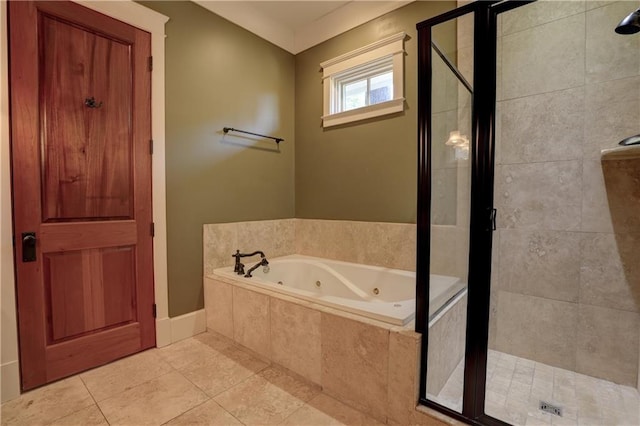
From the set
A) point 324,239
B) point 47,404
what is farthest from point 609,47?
point 47,404

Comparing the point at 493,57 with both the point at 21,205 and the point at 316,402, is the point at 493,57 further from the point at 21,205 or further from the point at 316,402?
the point at 21,205

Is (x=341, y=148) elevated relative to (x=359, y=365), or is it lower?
elevated

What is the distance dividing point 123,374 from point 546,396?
261 centimetres

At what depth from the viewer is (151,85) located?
7.16 ft

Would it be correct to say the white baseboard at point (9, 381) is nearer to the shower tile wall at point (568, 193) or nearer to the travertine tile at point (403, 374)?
→ the travertine tile at point (403, 374)

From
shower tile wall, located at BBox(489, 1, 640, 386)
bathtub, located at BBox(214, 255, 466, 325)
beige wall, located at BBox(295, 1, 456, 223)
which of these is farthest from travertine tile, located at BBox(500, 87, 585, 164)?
bathtub, located at BBox(214, 255, 466, 325)

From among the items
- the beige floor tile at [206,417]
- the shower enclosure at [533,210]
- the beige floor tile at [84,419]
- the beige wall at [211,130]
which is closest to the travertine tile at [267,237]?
the beige wall at [211,130]

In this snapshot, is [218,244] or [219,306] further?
[218,244]

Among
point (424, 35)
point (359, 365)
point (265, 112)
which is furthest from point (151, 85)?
point (359, 365)

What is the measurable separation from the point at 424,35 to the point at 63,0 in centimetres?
217

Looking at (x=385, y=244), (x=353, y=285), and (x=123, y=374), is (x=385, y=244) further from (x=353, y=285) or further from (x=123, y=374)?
(x=123, y=374)

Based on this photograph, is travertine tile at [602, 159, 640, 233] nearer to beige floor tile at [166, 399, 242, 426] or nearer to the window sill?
the window sill

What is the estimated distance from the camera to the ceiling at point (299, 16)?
103 inches

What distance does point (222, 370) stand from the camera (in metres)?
1.93
